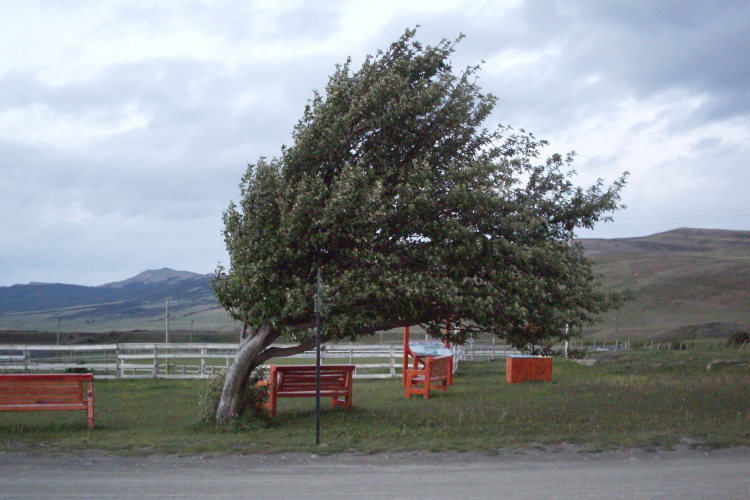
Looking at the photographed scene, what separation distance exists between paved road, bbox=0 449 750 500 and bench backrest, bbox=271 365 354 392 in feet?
14.3

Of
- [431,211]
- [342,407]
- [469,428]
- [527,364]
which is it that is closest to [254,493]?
[469,428]

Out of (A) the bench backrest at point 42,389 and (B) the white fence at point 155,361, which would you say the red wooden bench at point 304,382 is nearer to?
(B) the white fence at point 155,361

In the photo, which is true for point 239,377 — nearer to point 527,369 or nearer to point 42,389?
point 42,389

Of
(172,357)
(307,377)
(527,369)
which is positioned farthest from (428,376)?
(172,357)

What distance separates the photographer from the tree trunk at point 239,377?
41.8ft

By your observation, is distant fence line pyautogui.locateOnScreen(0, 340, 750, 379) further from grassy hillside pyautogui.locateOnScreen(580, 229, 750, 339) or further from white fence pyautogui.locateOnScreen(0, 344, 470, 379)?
grassy hillside pyautogui.locateOnScreen(580, 229, 750, 339)

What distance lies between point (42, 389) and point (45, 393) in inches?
3.8

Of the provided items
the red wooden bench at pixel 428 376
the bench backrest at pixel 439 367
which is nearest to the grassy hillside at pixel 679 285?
the bench backrest at pixel 439 367

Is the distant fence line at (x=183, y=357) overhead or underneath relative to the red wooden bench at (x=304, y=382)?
underneath

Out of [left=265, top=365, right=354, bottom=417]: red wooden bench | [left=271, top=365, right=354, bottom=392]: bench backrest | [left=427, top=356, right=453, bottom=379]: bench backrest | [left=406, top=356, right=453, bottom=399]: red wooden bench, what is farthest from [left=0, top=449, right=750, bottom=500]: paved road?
[left=427, top=356, right=453, bottom=379]: bench backrest

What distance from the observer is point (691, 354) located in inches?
1081

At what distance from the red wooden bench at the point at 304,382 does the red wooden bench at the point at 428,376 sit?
287 cm

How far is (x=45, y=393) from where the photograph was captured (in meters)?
12.5

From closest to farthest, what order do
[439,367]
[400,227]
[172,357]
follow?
1. [400,227]
2. [439,367]
3. [172,357]
